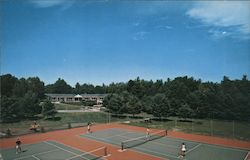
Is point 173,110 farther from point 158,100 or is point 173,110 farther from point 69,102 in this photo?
point 69,102

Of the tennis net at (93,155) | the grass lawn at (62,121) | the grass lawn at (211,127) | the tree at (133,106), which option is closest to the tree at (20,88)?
the grass lawn at (62,121)

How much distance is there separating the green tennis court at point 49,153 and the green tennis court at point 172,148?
2525 millimetres

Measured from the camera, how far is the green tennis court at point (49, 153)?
13.4 meters

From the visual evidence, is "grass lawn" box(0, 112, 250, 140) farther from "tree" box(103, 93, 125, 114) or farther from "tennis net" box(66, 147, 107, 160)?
"tennis net" box(66, 147, 107, 160)

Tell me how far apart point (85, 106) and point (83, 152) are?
20851 millimetres

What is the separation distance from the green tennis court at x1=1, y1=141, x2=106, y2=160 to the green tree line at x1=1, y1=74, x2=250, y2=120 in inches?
263

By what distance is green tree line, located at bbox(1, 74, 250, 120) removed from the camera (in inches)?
858

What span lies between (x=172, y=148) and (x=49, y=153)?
7.34 meters

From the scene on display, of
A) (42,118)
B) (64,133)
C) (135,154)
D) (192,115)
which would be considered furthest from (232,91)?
(42,118)

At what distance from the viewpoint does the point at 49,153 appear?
14289 millimetres

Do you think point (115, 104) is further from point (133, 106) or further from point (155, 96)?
point (155, 96)

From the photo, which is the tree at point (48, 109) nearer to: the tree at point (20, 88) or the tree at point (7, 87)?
the tree at point (20, 88)

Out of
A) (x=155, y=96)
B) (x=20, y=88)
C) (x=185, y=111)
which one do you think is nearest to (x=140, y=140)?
(x=185, y=111)

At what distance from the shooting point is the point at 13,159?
13.1 m
